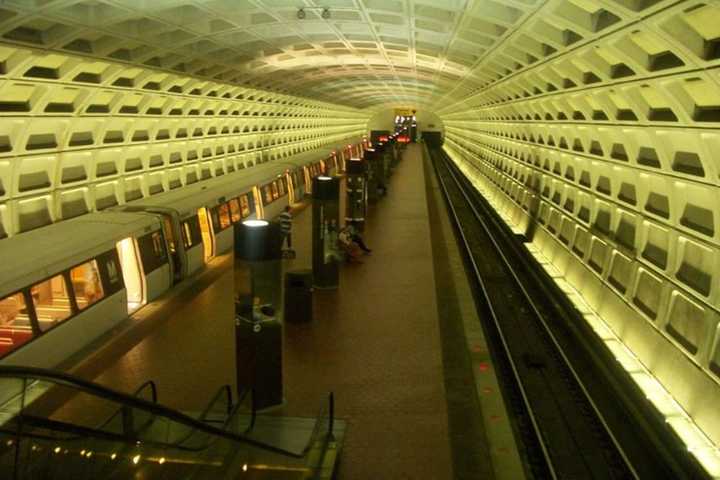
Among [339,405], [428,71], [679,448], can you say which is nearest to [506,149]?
[428,71]

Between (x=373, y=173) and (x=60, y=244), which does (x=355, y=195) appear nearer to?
(x=60, y=244)

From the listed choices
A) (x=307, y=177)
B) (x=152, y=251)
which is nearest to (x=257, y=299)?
(x=152, y=251)

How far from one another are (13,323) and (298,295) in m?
3.82

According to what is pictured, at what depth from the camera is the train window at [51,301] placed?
8.63m

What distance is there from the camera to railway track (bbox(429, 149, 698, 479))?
341 inches

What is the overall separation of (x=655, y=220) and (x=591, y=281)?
3718mm

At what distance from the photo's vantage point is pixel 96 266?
398 inches

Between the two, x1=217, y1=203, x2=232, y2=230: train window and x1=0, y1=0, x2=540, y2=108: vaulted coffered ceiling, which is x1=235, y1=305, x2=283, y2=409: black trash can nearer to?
x1=0, y1=0, x2=540, y2=108: vaulted coffered ceiling

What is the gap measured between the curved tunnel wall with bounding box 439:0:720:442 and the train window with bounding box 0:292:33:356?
7732 millimetres

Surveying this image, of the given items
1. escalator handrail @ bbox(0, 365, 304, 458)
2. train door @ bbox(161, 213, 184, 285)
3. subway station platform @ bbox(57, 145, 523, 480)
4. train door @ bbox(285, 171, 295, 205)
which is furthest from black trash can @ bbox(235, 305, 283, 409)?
train door @ bbox(285, 171, 295, 205)

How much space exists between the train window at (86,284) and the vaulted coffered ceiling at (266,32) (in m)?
3.74

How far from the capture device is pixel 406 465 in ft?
20.2

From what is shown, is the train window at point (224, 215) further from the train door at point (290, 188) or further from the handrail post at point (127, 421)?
the handrail post at point (127, 421)

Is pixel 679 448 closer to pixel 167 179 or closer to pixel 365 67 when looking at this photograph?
pixel 167 179
